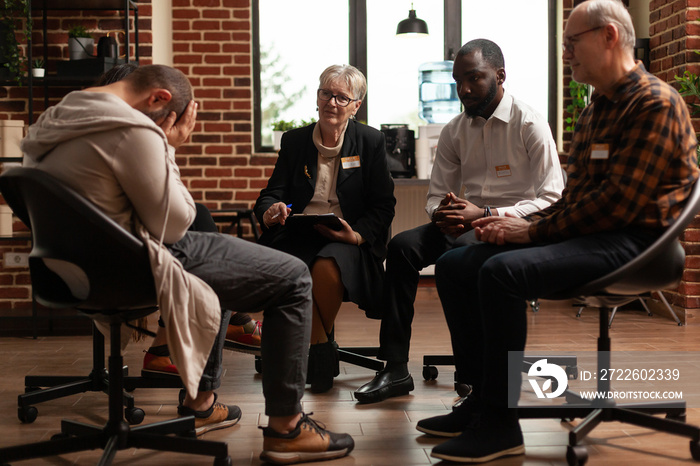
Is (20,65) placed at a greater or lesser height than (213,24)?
lesser

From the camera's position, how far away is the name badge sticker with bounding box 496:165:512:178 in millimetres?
2627

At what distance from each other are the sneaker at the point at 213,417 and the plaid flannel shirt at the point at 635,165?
3.65 ft

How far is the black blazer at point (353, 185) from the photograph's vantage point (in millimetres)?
2857

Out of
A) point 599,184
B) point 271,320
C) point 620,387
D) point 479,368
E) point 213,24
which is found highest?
point 213,24

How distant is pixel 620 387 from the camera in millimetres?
2627

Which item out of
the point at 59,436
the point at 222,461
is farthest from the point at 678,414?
the point at 59,436

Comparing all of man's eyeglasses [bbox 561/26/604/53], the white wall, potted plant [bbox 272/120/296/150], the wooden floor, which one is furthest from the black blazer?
the white wall

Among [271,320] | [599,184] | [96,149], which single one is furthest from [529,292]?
[96,149]

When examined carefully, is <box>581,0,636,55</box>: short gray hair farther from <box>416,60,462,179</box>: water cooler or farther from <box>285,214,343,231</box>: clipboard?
<box>416,60,462,179</box>: water cooler

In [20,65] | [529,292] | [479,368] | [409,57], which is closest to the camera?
[529,292]

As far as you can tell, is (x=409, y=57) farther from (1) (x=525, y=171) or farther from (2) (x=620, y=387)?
(2) (x=620, y=387)

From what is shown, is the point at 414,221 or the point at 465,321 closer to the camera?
the point at 465,321

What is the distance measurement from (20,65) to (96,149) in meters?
2.79

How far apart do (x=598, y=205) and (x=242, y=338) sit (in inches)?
59.7
